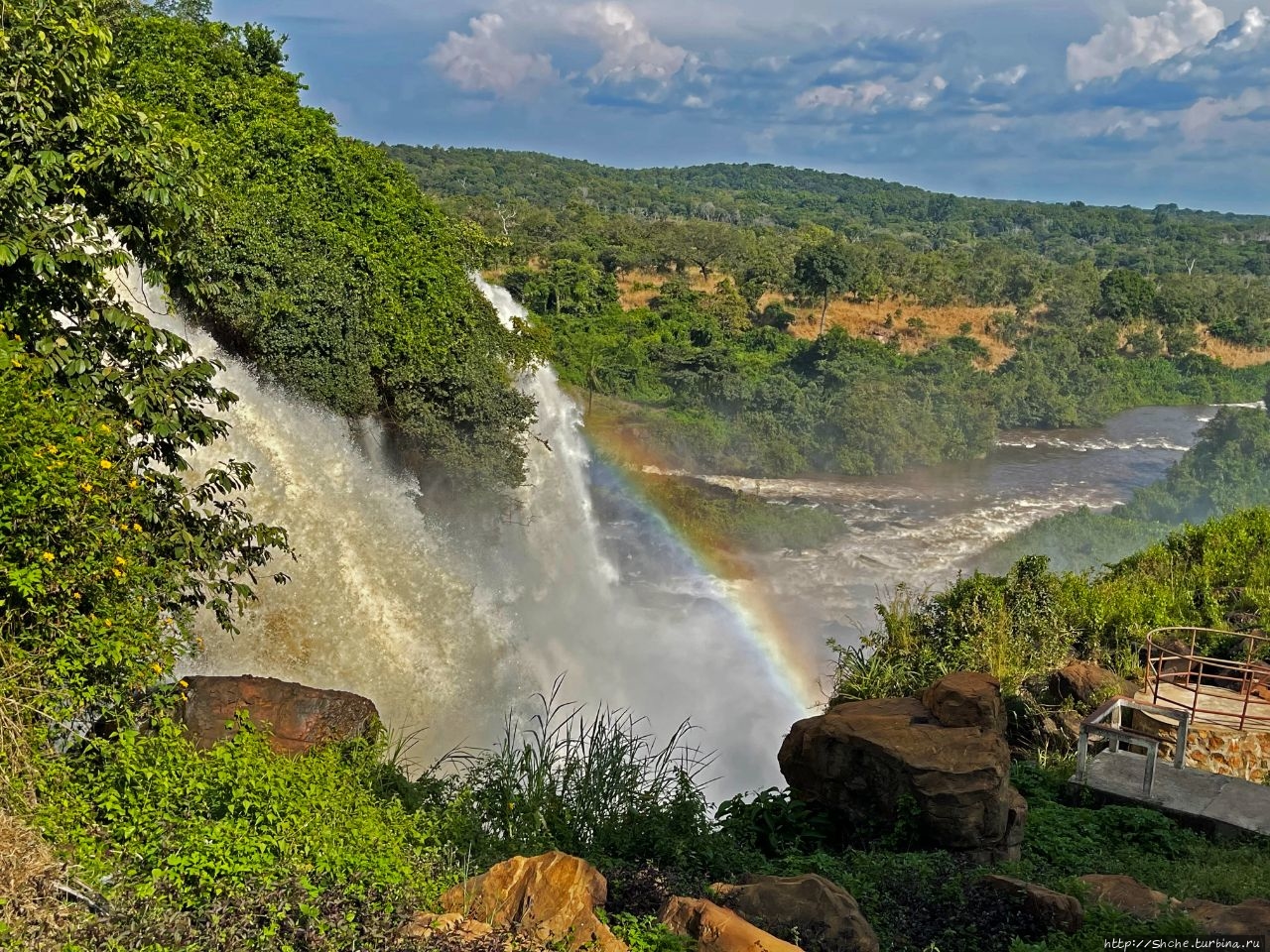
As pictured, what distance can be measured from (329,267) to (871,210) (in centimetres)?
11430

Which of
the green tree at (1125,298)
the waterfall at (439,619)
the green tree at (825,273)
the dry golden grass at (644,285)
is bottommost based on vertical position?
the waterfall at (439,619)

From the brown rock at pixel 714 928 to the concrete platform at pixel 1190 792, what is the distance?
4204 mm

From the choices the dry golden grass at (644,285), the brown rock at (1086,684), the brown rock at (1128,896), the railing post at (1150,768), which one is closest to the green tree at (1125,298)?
the dry golden grass at (644,285)

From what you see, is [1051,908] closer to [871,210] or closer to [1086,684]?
[1086,684]

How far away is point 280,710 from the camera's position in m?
6.64

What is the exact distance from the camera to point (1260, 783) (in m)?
7.72

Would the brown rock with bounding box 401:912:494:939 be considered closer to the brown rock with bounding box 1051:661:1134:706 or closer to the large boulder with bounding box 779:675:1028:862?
the large boulder with bounding box 779:675:1028:862

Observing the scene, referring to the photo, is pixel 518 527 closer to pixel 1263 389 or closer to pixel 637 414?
pixel 637 414

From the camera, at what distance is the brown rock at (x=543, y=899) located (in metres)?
4.04

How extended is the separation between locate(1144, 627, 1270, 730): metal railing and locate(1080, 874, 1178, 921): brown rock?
341 centimetres

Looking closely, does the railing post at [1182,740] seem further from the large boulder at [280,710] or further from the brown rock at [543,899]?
the large boulder at [280,710]

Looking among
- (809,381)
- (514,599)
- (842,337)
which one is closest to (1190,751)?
(514,599)

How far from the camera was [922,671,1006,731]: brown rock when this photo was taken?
6836 mm

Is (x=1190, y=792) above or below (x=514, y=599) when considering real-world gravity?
above
